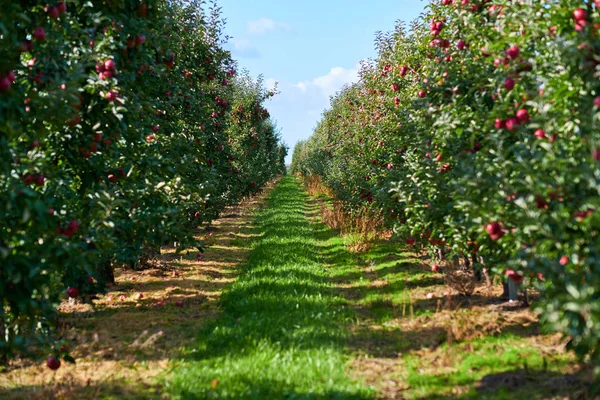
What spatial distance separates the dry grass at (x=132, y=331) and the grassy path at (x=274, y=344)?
338mm

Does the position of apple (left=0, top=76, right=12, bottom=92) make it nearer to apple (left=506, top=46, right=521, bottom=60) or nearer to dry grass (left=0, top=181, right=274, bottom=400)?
dry grass (left=0, top=181, right=274, bottom=400)

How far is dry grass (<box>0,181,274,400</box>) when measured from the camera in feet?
16.3

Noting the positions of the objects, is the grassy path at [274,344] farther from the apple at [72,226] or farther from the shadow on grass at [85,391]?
the apple at [72,226]

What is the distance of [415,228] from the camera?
725 centimetres

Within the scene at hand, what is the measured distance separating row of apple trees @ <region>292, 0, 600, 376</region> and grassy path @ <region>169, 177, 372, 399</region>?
171 cm

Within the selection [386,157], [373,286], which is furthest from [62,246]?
[386,157]

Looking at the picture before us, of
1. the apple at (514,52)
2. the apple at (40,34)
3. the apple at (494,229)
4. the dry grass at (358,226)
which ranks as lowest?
the dry grass at (358,226)

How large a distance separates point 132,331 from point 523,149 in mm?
5097

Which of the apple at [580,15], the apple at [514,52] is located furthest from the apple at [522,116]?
the apple at [580,15]

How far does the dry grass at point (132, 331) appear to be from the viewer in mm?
A: 4961

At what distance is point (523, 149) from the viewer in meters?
4.26

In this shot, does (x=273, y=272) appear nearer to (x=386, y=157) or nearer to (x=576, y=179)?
(x=386, y=157)

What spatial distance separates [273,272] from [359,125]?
23.7 ft

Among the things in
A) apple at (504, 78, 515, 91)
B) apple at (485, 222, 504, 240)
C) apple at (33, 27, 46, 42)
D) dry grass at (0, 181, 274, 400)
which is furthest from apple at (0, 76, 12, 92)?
apple at (504, 78, 515, 91)
